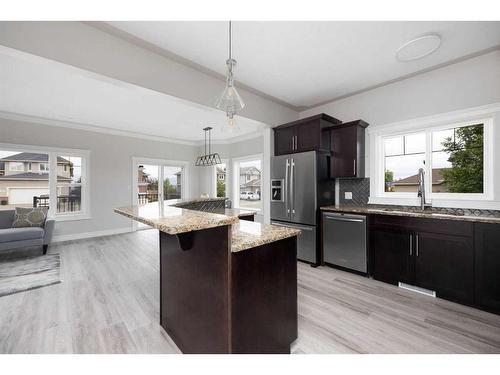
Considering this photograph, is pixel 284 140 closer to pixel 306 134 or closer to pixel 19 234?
pixel 306 134

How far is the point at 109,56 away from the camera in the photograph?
2092 millimetres

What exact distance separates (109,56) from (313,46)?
207 centimetres

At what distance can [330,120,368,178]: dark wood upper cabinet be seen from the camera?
3.20m

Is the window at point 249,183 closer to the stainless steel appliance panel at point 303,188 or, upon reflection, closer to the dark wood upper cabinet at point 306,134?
the dark wood upper cabinet at point 306,134

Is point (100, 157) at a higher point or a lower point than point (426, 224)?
higher

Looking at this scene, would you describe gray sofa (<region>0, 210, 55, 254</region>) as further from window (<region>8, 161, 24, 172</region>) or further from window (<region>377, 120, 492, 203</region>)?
window (<region>377, 120, 492, 203</region>)

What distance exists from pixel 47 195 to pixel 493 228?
7.30m

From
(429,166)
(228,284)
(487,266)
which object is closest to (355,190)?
(429,166)

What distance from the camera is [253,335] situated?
1275 mm

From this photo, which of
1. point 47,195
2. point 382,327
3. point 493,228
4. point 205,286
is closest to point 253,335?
point 205,286

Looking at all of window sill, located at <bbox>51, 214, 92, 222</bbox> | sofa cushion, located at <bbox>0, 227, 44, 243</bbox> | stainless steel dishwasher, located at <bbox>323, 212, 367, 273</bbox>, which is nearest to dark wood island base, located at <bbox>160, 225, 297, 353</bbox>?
stainless steel dishwasher, located at <bbox>323, 212, 367, 273</bbox>

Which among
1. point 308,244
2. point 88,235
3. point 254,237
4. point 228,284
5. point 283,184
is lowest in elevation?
point 88,235

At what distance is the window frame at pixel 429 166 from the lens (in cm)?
252

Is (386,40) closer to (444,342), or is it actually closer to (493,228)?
(493,228)
